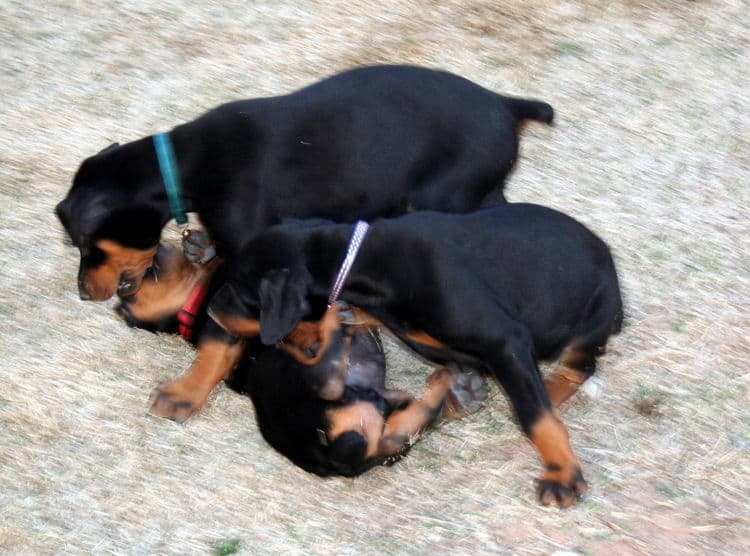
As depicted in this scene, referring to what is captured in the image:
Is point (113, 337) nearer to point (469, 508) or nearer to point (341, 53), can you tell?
point (469, 508)

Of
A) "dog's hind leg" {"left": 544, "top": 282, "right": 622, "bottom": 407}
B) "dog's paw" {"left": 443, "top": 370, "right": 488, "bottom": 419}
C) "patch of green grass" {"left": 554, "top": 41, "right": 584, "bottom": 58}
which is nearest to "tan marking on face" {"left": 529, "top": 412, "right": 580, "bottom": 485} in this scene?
"dog's hind leg" {"left": 544, "top": 282, "right": 622, "bottom": 407}

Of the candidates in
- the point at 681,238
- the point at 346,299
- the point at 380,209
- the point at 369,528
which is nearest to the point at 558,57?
the point at 681,238

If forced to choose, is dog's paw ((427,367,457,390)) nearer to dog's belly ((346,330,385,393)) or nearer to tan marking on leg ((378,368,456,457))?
tan marking on leg ((378,368,456,457))

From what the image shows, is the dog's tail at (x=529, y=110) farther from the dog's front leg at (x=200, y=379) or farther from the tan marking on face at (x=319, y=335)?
the dog's front leg at (x=200, y=379)

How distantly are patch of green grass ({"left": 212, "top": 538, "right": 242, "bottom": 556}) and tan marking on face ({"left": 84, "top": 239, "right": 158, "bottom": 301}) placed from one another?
1268mm

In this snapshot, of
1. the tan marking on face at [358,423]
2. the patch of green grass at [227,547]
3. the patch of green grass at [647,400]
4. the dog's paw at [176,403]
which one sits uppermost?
the patch of green grass at [647,400]

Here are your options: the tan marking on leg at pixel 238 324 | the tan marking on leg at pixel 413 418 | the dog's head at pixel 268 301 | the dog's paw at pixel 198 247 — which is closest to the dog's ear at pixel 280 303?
the dog's head at pixel 268 301

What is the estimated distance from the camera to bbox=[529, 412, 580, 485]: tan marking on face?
153 inches

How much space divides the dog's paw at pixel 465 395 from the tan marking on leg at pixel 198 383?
943 mm

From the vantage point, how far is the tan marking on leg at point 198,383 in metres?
4.48

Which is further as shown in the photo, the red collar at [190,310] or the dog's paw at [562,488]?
the red collar at [190,310]

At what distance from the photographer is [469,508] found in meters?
4.06

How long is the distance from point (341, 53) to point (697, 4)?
2626 mm

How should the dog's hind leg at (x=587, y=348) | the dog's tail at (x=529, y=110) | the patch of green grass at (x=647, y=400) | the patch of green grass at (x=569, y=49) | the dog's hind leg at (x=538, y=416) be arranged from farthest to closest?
the patch of green grass at (x=569, y=49), the dog's tail at (x=529, y=110), the patch of green grass at (x=647, y=400), the dog's hind leg at (x=587, y=348), the dog's hind leg at (x=538, y=416)
